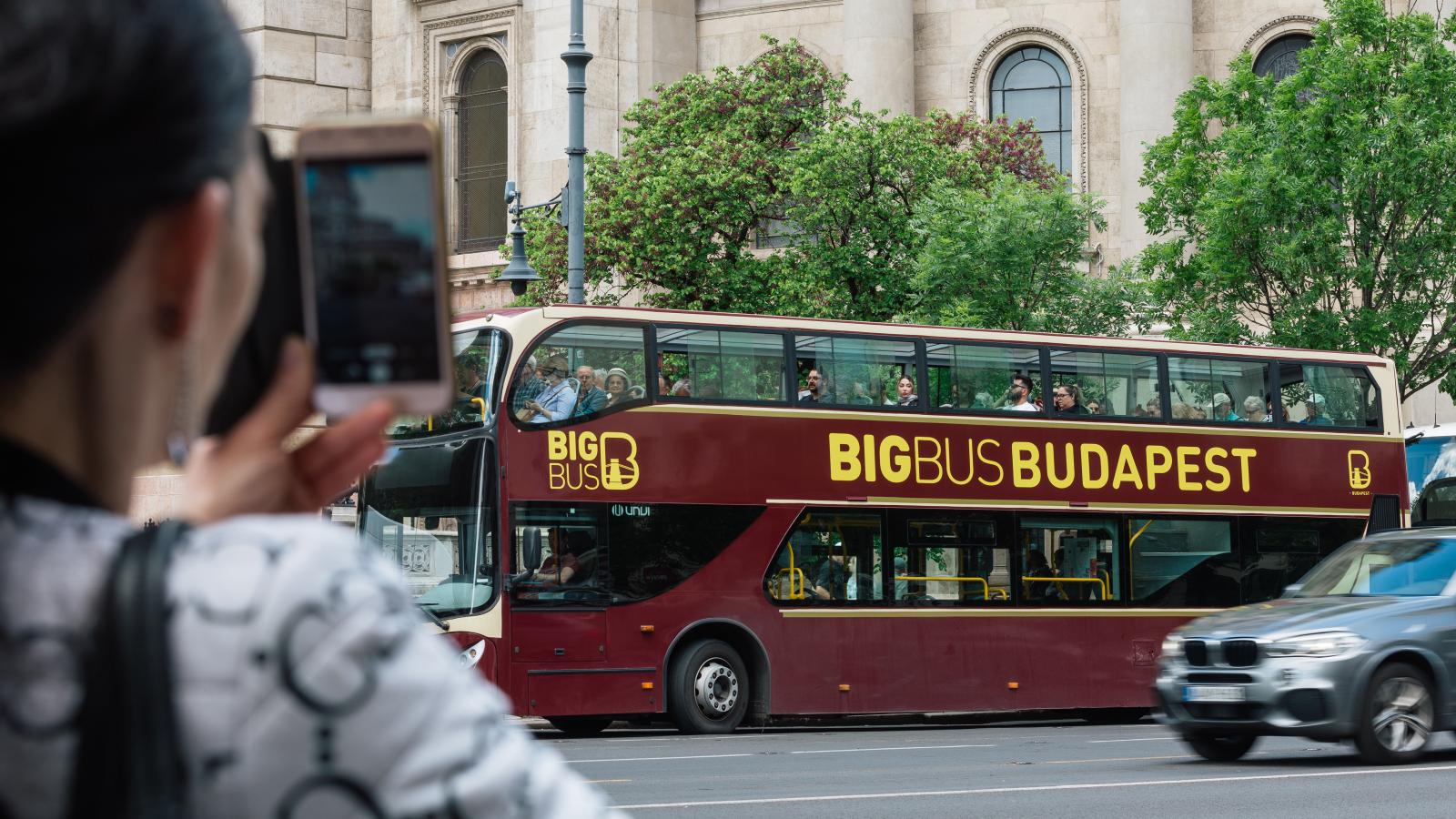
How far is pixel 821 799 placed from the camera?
34.9 feet

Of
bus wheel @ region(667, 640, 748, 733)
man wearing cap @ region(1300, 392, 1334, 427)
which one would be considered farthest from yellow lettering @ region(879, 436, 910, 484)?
man wearing cap @ region(1300, 392, 1334, 427)

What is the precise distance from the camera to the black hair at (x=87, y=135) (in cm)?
102

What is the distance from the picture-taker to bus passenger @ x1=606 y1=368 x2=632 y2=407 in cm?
1780

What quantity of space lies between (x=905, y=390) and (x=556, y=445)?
3.62m

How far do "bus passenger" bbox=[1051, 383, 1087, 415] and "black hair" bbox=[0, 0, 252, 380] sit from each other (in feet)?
62.9

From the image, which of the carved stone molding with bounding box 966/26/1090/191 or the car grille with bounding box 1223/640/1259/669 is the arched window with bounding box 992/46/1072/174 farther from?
the car grille with bounding box 1223/640/1259/669

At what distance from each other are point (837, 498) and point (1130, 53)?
23580 mm

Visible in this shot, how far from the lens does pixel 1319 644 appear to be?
12781 mm

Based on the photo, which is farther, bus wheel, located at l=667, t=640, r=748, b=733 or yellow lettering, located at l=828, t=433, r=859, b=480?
yellow lettering, located at l=828, t=433, r=859, b=480

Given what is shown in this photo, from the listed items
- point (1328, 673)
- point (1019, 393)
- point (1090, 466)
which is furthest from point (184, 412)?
point (1090, 466)

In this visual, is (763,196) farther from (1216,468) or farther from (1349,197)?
(1216,468)

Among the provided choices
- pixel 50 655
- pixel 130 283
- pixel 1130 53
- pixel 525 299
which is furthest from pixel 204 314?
pixel 1130 53

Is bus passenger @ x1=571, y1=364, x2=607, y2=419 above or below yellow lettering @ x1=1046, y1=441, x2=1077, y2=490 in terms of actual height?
above

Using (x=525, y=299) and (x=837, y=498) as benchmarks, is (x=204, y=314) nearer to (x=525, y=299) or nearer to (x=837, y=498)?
(x=837, y=498)
